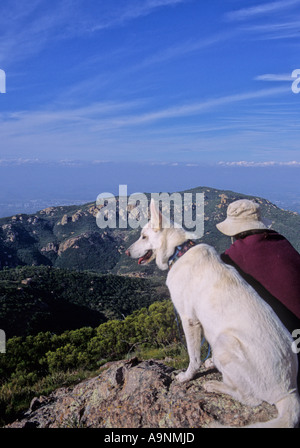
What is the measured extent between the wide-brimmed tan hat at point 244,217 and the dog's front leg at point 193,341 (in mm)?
1399

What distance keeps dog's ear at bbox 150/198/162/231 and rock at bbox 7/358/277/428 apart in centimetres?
228

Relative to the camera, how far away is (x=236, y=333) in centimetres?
327

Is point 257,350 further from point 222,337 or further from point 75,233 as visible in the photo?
point 75,233

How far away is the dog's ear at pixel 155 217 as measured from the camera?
14.2 ft

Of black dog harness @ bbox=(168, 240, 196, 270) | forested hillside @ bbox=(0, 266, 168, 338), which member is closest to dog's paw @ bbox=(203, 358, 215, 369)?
black dog harness @ bbox=(168, 240, 196, 270)

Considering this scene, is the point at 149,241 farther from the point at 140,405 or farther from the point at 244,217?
the point at 140,405

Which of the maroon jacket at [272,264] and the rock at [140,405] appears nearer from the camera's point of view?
the rock at [140,405]

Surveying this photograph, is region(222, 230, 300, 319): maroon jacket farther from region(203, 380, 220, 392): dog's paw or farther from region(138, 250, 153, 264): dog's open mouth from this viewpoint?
region(203, 380, 220, 392): dog's paw

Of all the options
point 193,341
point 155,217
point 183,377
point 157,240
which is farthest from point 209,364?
point 155,217

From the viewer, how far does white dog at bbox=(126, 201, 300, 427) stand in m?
3.15

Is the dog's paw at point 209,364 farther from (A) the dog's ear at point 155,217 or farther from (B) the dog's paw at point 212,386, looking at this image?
(A) the dog's ear at point 155,217

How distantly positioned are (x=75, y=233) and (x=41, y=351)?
389ft

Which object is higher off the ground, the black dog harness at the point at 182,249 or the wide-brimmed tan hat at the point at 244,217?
the wide-brimmed tan hat at the point at 244,217

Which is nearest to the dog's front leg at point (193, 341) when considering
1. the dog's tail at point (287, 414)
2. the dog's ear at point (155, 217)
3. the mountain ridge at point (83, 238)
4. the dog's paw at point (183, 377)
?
the dog's paw at point (183, 377)
